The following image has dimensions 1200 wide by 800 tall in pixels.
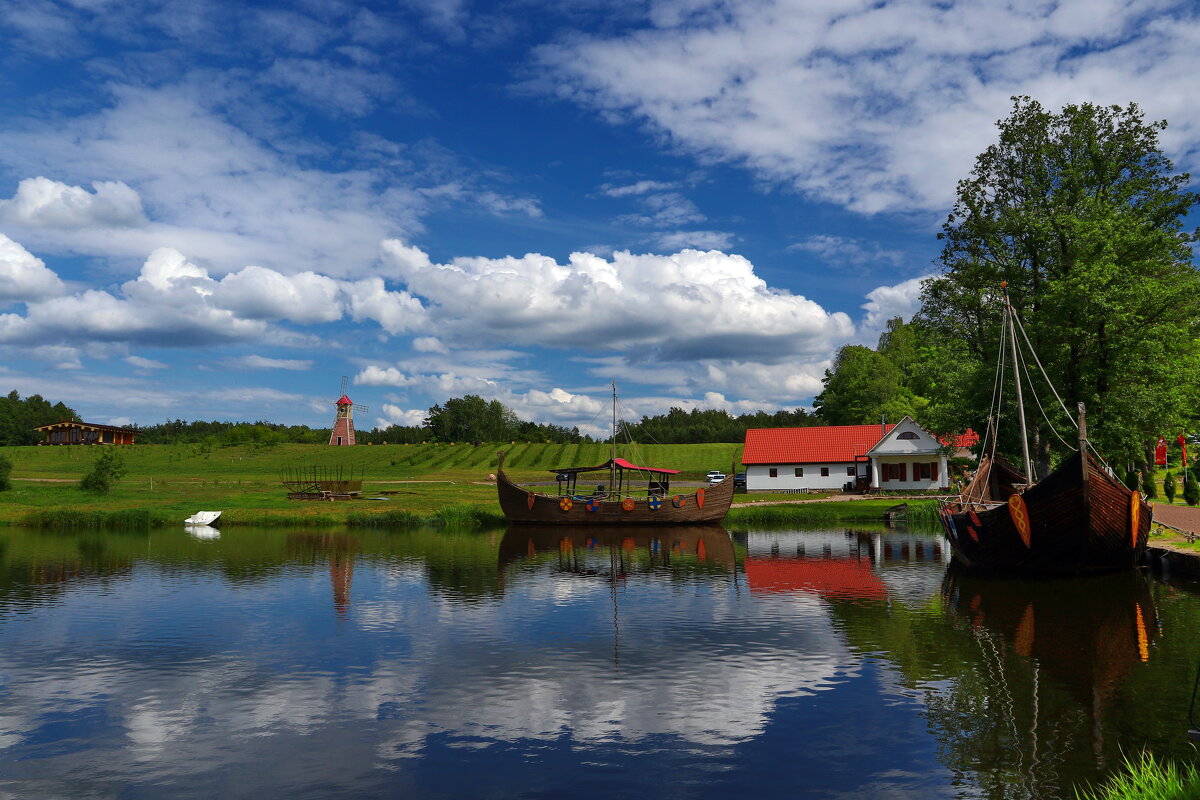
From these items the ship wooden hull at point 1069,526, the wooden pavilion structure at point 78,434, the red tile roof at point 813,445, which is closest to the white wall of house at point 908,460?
the red tile roof at point 813,445

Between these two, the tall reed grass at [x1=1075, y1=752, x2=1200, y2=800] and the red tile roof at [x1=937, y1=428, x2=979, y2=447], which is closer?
the tall reed grass at [x1=1075, y1=752, x2=1200, y2=800]

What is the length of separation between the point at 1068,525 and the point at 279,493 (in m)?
51.3

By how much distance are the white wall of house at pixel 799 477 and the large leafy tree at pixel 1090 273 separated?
29.4m

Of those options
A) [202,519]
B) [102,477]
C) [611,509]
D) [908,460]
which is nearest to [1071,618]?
[611,509]

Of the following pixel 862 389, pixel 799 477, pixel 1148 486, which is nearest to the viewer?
pixel 1148 486

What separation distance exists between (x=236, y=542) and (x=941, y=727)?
3464 centimetres

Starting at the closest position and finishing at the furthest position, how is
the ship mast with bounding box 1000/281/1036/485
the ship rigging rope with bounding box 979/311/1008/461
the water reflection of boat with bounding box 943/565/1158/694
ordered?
the water reflection of boat with bounding box 943/565/1158/694, the ship mast with bounding box 1000/281/1036/485, the ship rigging rope with bounding box 979/311/1008/461

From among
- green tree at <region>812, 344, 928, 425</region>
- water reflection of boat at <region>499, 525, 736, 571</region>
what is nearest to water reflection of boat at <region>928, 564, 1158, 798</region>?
water reflection of boat at <region>499, 525, 736, 571</region>

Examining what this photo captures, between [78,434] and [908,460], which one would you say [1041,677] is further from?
[78,434]

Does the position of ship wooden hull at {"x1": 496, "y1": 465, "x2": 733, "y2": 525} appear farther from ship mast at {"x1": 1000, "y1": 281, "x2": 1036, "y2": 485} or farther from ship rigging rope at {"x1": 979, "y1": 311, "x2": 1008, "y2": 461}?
ship mast at {"x1": 1000, "y1": 281, "x2": 1036, "y2": 485}

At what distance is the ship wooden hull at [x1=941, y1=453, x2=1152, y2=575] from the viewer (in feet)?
74.1

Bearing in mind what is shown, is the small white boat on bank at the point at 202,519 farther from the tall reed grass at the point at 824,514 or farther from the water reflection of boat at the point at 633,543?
the tall reed grass at the point at 824,514

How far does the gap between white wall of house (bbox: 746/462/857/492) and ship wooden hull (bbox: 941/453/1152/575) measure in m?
Answer: 42.4

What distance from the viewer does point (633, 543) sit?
128ft
